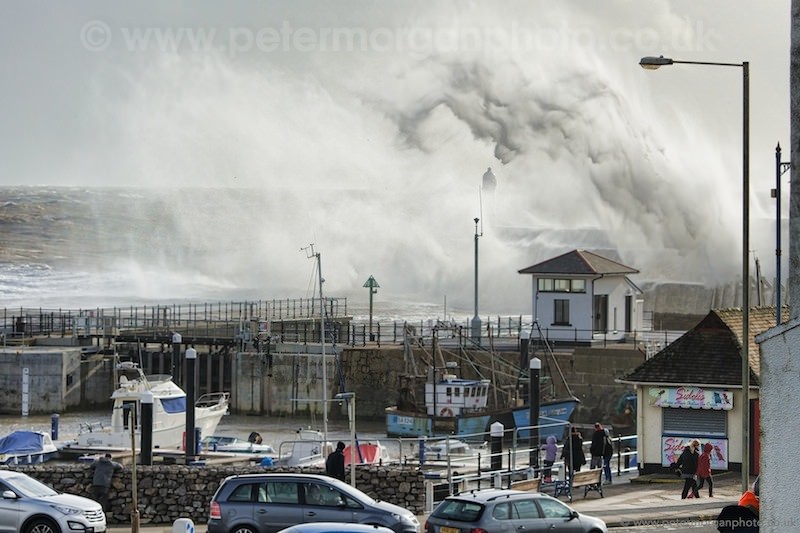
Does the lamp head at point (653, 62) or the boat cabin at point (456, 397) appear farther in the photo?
the boat cabin at point (456, 397)

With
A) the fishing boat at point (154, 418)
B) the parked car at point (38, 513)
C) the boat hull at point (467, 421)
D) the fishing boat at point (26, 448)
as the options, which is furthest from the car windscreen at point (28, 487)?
the boat hull at point (467, 421)

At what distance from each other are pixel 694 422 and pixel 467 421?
18.2 metres

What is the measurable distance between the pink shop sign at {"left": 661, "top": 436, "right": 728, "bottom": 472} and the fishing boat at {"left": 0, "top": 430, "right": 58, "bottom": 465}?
620 inches

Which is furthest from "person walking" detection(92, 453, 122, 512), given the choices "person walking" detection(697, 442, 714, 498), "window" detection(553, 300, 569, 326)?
"window" detection(553, 300, 569, 326)

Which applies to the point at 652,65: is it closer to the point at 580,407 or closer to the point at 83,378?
the point at 580,407

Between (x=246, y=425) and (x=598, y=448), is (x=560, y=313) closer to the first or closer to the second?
(x=246, y=425)

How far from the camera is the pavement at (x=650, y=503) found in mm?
22469

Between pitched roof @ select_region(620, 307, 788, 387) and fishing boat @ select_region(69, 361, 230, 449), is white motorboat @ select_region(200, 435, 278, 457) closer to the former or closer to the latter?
fishing boat @ select_region(69, 361, 230, 449)

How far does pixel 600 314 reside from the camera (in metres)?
50.8

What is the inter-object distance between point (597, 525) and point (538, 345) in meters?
30.8

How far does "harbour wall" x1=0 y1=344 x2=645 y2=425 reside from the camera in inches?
1939

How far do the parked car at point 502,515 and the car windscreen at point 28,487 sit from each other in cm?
544

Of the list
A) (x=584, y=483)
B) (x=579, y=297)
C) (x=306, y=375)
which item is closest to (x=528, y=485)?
(x=584, y=483)

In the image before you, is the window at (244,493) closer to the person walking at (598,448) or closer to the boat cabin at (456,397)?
the person walking at (598,448)
